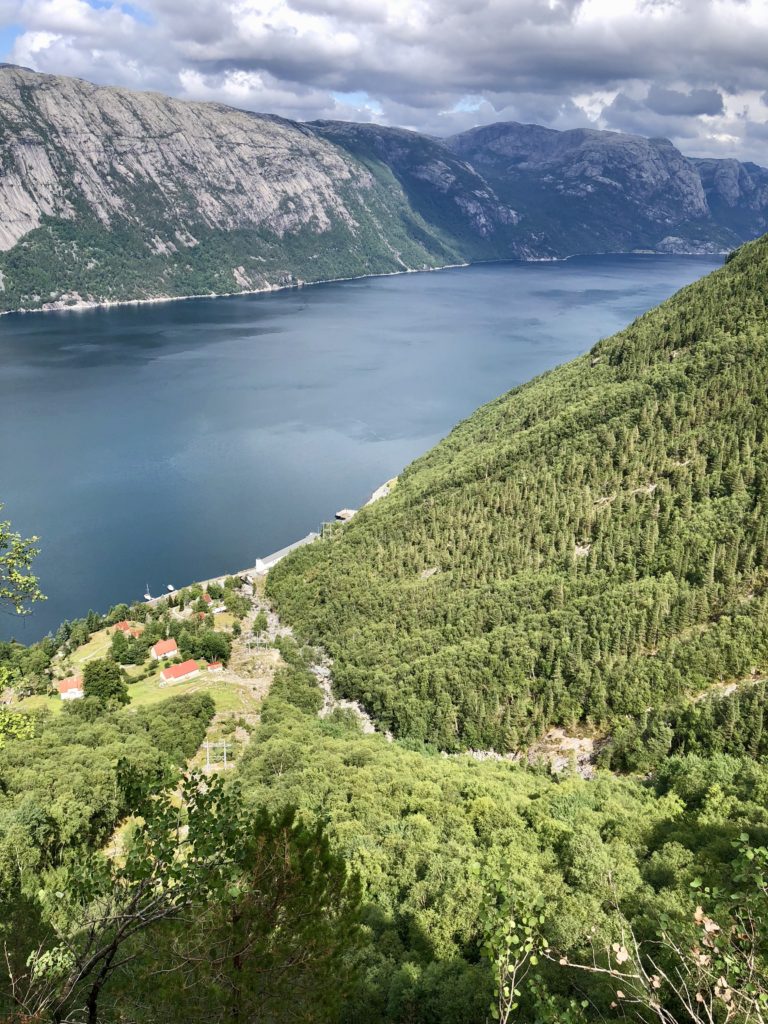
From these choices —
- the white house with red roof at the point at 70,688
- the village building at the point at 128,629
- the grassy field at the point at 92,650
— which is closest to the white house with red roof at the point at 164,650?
the village building at the point at 128,629

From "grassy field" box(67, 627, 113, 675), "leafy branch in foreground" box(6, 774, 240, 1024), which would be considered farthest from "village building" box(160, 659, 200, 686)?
"leafy branch in foreground" box(6, 774, 240, 1024)

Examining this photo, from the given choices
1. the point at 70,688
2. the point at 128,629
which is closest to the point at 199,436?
the point at 128,629

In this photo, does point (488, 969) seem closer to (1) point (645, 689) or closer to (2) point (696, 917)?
(2) point (696, 917)

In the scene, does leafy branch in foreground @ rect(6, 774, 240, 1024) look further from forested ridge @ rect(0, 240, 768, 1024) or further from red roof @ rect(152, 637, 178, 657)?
red roof @ rect(152, 637, 178, 657)

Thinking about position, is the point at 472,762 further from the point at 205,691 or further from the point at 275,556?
the point at 275,556

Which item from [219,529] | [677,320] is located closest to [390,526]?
[219,529]

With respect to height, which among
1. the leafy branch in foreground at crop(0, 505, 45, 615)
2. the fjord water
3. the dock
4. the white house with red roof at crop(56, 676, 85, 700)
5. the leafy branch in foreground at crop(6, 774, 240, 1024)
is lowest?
the dock
